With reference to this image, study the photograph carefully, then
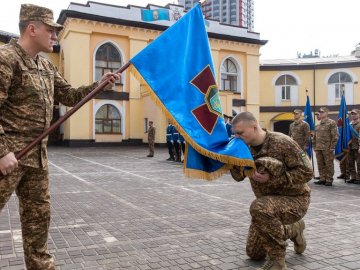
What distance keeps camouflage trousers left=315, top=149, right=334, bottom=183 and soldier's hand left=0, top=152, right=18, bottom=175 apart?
9.07 metres

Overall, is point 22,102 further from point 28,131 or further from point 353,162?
point 353,162

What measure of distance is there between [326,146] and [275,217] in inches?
292

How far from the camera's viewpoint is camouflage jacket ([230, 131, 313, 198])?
3678mm

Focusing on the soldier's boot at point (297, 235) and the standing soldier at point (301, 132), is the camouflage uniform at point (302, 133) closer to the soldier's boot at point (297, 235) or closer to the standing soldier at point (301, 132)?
the standing soldier at point (301, 132)

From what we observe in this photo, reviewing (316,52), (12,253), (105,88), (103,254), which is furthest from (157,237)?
(316,52)

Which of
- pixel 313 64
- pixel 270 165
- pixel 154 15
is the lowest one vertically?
pixel 270 165

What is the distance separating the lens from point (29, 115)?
311 cm

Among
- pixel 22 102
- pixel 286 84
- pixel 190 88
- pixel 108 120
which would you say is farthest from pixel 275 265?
pixel 286 84

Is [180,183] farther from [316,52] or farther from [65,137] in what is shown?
[316,52]

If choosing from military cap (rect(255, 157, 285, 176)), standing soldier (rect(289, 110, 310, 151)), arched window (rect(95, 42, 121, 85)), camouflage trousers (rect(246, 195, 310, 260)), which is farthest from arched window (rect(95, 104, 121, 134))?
military cap (rect(255, 157, 285, 176))

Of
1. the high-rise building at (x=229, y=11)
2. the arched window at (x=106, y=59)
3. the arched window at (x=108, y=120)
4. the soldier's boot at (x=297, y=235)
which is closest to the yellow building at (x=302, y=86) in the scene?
the arched window at (x=106, y=59)

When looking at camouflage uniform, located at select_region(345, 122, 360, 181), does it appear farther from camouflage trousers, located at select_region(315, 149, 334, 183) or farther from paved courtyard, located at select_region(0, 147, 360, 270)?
paved courtyard, located at select_region(0, 147, 360, 270)

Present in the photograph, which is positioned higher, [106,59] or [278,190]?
[106,59]

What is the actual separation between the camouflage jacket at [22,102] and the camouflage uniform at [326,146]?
870 cm
